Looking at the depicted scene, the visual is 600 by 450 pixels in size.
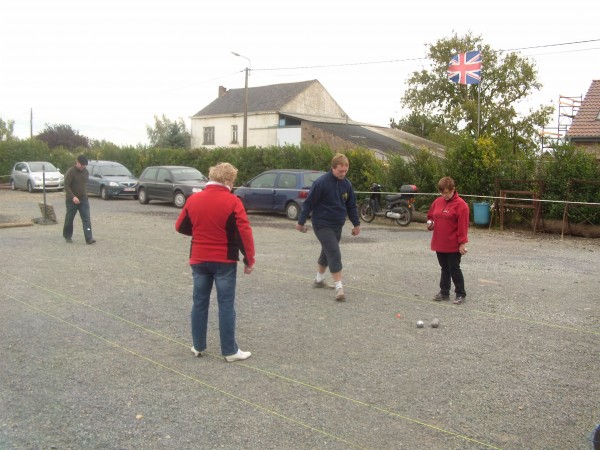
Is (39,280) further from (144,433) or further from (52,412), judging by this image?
(144,433)

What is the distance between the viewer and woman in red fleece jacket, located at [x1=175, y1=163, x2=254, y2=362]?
5.26m

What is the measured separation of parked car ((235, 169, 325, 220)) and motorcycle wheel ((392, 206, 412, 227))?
109 inches

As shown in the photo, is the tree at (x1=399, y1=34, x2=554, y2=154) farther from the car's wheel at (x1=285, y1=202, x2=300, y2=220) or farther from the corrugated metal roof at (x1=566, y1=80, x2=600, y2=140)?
the car's wheel at (x1=285, y1=202, x2=300, y2=220)

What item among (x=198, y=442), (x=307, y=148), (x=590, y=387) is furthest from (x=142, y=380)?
(x=307, y=148)

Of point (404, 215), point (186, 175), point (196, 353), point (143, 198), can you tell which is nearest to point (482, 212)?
point (404, 215)

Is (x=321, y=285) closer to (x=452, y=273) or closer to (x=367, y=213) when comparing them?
(x=452, y=273)

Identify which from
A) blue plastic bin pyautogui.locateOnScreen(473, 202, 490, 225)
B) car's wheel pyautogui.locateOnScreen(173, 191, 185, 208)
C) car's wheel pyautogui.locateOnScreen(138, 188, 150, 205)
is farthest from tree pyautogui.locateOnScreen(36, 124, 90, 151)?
blue plastic bin pyautogui.locateOnScreen(473, 202, 490, 225)

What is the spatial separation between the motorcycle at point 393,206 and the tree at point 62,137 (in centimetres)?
4735

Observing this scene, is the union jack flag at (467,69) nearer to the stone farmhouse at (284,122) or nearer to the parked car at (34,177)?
the stone farmhouse at (284,122)

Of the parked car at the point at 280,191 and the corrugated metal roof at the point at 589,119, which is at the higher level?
the corrugated metal roof at the point at 589,119

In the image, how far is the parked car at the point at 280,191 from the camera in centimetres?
1912

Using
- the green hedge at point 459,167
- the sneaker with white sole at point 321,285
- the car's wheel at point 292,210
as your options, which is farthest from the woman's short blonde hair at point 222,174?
the car's wheel at point 292,210

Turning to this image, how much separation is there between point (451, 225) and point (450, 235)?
0.42ft

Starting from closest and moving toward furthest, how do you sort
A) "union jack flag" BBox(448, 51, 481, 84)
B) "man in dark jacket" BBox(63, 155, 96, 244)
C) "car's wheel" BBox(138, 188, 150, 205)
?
1. "man in dark jacket" BBox(63, 155, 96, 244)
2. "union jack flag" BBox(448, 51, 481, 84)
3. "car's wheel" BBox(138, 188, 150, 205)
